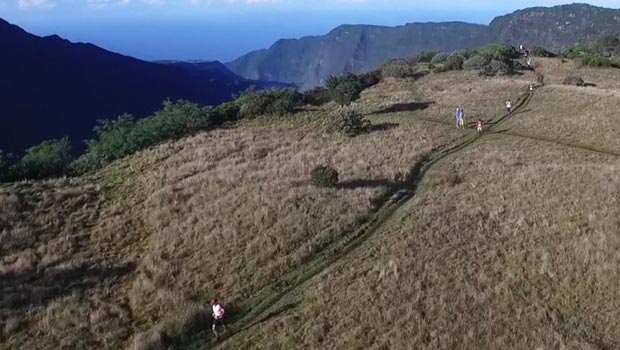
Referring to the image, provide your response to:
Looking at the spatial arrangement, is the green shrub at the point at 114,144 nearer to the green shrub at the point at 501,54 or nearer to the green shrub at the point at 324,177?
the green shrub at the point at 324,177

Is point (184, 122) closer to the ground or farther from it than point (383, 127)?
farther from it

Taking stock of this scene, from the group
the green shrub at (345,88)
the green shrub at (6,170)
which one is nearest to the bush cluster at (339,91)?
the green shrub at (345,88)

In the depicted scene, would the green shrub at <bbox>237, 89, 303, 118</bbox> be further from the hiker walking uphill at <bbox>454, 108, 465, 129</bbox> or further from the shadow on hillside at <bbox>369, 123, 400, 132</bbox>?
the hiker walking uphill at <bbox>454, 108, 465, 129</bbox>

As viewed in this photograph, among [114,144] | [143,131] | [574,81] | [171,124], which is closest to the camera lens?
[114,144]

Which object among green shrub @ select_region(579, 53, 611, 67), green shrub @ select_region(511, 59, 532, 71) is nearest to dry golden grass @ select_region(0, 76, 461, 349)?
green shrub @ select_region(511, 59, 532, 71)

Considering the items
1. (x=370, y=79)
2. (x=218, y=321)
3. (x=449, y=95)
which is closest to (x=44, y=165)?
(x=218, y=321)

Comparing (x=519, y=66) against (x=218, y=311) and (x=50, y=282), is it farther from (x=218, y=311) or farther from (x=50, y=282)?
(x=50, y=282)

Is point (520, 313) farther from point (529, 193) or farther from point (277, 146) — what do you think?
point (277, 146)

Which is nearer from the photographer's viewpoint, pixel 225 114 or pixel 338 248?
pixel 338 248

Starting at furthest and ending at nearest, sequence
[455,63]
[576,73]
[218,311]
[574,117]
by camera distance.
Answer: [455,63]
[576,73]
[574,117]
[218,311]
